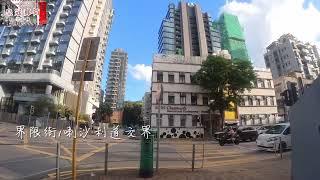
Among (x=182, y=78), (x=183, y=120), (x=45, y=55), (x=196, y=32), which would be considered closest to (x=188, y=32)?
(x=196, y=32)

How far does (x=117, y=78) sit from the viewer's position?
17462 cm

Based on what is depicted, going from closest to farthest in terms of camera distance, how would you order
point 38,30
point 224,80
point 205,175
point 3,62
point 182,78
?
point 205,175
point 224,80
point 182,78
point 3,62
point 38,30

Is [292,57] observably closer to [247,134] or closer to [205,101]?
[205,101]

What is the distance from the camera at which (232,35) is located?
10169 centimetres

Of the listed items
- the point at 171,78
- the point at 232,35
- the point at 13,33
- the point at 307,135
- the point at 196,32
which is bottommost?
the point at 307,135

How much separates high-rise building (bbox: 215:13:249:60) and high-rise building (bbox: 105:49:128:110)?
78357mm

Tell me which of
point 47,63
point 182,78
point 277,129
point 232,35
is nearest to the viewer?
point 277,129

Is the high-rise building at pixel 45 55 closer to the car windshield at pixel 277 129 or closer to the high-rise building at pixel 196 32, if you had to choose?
the high-rise building at pixel 196 32

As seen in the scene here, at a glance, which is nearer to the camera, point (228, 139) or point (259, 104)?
point (228, 139)

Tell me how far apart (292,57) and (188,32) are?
3338 centimetres

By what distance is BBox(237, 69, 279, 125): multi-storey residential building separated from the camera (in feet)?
172

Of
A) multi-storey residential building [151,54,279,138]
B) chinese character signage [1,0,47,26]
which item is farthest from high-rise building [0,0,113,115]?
chinese character signage [1,0,47,26]

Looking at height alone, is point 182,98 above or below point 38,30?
below

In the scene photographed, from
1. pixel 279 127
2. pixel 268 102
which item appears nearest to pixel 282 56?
pixel 268 102
